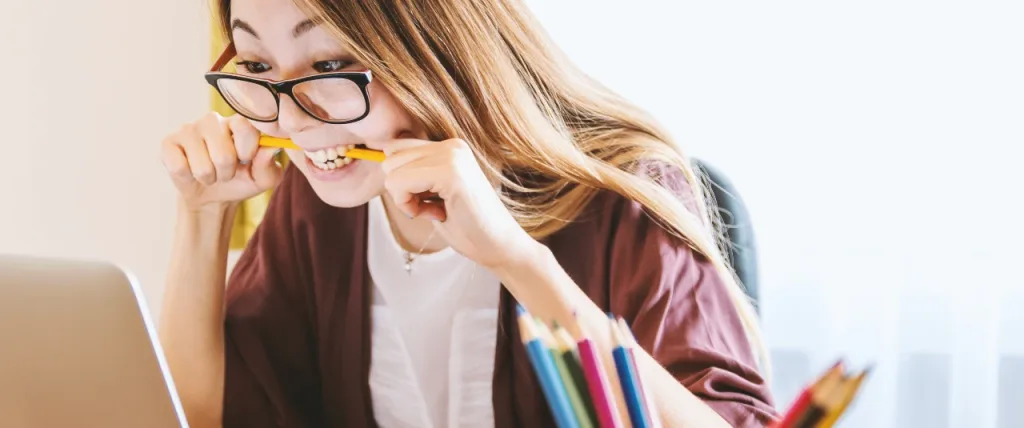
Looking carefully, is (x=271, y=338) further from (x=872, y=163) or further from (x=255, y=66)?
(x=872, y=163)

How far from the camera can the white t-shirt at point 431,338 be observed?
1.02 m

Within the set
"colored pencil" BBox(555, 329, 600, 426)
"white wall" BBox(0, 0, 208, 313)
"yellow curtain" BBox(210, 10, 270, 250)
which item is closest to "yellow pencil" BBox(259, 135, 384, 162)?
"colored pencil" BBox(555, 329, 600, 426)

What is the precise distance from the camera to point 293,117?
855mm

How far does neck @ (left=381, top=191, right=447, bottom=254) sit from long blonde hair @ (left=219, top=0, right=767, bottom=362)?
12cm

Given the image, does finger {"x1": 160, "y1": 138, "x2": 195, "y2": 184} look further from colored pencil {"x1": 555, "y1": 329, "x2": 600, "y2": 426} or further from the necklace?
colored pencil {"x1": 555, "y1": 329, "x2": 600, "y2": 426}

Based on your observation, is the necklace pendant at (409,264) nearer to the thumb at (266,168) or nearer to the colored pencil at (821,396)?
the thumb at (266,168)

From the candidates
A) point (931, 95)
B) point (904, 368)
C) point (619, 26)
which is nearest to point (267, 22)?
point (619, 26)

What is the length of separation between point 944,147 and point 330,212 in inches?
39.9

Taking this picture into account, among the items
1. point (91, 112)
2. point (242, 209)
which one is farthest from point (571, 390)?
point (91, 112)

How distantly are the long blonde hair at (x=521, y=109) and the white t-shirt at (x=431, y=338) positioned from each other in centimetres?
12

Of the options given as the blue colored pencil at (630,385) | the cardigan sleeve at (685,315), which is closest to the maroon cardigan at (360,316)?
the cardigan sleeve at (685,315)

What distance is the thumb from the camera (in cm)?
99

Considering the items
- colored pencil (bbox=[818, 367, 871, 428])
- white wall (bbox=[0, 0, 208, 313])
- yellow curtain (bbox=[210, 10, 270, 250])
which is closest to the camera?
colored pencil (bbox=[818, 367, 871, 428])

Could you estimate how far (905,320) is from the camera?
1.59m
